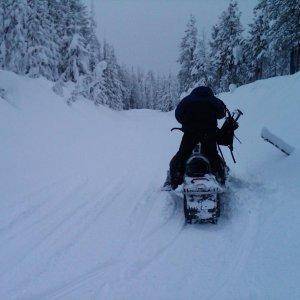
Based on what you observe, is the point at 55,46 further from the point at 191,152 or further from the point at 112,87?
the point at 191,152

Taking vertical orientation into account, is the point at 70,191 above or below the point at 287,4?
below

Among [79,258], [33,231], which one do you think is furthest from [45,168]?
[79,258]

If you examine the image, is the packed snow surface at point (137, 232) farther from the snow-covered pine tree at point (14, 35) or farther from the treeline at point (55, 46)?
the treeline at point (55, 46)

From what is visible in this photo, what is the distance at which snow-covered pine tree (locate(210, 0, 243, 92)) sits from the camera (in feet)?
140

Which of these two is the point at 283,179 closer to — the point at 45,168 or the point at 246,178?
the point at 246,178

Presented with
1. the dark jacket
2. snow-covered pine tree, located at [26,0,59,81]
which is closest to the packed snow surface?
the dark jacket

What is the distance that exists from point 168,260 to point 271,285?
1253mm

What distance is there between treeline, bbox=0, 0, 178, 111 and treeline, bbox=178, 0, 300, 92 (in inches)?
487

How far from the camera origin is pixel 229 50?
43062 mm

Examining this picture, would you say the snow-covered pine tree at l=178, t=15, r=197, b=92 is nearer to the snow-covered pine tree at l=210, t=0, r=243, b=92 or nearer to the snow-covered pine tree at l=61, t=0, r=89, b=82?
the snow-covered pine tree at l=210, t=0, r=243, b=92

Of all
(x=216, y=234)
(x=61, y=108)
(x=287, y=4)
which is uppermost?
(x=287, y=4)

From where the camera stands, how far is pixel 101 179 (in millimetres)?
9367

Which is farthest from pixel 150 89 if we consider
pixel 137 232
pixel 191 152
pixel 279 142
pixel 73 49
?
pixel 137 232

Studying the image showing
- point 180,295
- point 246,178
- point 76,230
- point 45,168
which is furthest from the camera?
point 45,168
